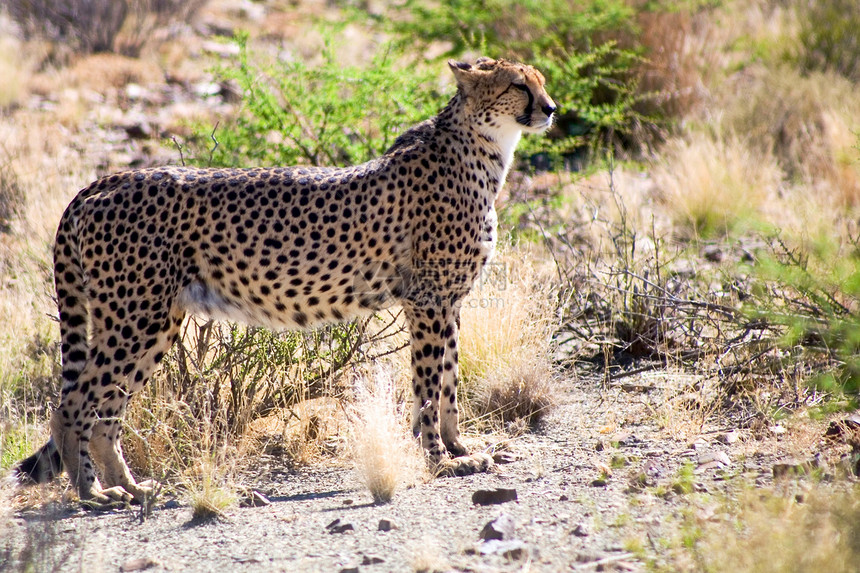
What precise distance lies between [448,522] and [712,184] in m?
5.44

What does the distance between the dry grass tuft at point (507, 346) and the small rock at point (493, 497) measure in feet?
4.26

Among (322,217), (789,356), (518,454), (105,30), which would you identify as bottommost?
(518,454)

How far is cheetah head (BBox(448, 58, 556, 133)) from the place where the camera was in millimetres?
5156

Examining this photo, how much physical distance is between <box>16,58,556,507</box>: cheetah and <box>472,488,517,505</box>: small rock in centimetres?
62

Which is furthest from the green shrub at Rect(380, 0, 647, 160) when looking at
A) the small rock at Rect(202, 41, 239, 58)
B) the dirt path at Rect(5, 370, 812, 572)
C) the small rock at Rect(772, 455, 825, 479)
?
the small rock at Rect(772, 455, 825, 479)

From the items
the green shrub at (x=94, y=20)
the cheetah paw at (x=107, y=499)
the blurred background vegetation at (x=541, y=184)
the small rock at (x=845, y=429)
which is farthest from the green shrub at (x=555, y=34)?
the cheetah paw at (x=107, y=499)

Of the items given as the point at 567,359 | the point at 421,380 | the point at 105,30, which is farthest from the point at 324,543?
the point at 105,30

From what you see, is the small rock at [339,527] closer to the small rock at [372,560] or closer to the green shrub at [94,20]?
the small rock at [372,560]

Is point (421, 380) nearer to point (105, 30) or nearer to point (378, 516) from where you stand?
point (378, 516)

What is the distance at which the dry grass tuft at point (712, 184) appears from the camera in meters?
8.41

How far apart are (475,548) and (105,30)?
12.6m

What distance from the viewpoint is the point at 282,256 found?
15.8ft

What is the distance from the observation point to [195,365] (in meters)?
5.23

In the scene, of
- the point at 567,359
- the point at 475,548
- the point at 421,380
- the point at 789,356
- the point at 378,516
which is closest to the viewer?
the point at 475,548
